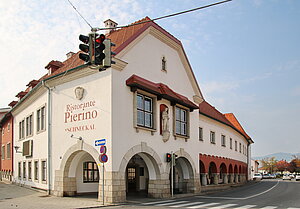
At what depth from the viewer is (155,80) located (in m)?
21.6

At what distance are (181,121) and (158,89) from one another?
429 cm

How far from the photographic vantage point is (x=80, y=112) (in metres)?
19.1

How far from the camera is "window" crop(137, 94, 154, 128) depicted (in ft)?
64.9

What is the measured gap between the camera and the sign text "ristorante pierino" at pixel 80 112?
18531 millimetres

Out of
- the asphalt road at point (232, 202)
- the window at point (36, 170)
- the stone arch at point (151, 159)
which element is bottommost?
the asphalt road at point (232, 202)

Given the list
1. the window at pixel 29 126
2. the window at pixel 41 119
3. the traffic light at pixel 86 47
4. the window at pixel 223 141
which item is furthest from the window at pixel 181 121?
the window at pixel 223 141

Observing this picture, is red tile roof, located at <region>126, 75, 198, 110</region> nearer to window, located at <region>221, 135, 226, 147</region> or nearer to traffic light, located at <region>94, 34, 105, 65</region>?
traffic light, located at <region>94, 34, 105, 65</region>

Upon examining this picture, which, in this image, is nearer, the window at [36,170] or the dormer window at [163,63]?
the dormer window at [163,63]

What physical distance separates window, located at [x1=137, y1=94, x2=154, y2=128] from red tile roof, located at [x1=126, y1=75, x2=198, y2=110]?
0.66m

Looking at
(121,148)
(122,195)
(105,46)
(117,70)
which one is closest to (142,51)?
(117,70)

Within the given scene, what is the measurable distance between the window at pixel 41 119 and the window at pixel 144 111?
23.6 feet

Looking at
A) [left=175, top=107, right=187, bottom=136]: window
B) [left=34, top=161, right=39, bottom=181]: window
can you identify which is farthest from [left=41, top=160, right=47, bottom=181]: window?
[left=175, top=107, right=187, bottom=136]: window

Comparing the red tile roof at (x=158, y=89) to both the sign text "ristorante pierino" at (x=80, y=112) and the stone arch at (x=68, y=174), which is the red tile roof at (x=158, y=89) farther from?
the stone arch at (x=68, y=174)

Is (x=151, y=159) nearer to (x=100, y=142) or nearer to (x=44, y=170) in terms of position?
(x=100, y=142)
